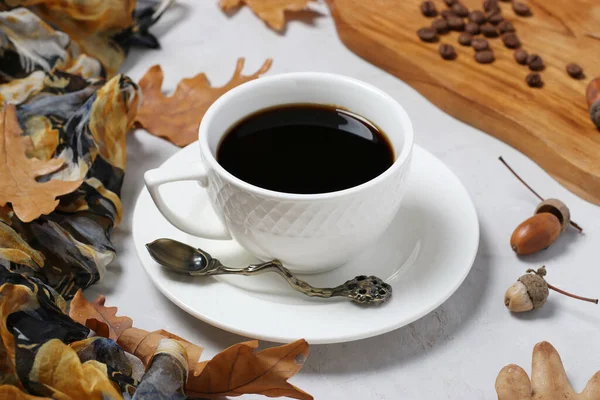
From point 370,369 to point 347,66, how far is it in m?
0.78

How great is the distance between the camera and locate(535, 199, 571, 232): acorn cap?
1123mm

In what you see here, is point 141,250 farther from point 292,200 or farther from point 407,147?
point 407,147

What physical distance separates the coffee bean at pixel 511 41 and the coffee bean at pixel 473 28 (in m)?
0.06

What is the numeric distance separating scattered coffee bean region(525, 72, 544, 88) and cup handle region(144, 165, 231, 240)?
69 cm

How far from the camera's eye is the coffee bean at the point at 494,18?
1.52 m

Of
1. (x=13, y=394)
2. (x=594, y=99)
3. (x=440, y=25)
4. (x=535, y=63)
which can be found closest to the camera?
(x=13, y=394)

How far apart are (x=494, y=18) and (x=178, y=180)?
85 centimetres

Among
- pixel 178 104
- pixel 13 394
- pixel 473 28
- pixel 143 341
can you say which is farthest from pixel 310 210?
pixel 473 28

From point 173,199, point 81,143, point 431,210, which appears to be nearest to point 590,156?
point 431,210

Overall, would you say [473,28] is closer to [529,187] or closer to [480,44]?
[480,44]

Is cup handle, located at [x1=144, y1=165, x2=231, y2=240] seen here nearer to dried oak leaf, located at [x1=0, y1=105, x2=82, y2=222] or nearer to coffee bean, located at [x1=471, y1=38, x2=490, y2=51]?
dried oak leaf, located at [x1=0, y1=105, x2=82, y2=222]

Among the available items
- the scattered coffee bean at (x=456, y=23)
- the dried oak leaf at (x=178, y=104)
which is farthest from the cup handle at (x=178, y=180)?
the scattered coffee bean at (x=456, y=23)

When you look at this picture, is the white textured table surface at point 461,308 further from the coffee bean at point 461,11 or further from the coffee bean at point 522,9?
the coffee bean at point 522,9

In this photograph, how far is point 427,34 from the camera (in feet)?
4.89
